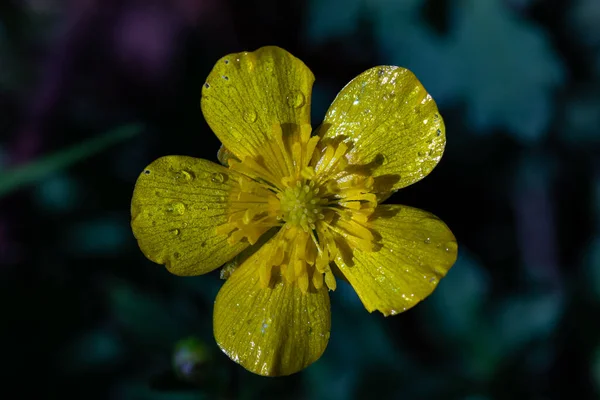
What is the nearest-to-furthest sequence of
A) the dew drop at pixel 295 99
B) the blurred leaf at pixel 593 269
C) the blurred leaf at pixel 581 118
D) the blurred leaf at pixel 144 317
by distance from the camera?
the dew drop at pixel 295 99, the blurred leaf at pixel 144 317, the blurred leaf at pixel 593 269, the blurred leaf at pixel 581 118

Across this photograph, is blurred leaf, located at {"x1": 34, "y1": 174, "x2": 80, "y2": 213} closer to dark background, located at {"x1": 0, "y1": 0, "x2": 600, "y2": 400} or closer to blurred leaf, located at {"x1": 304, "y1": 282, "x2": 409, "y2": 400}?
dark background, located at {"x1": 0, "y1": 0, "x2": 600, "y2": 400}

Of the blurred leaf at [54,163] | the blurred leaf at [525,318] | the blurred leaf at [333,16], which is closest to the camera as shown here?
the blurred leaf at [54,163]

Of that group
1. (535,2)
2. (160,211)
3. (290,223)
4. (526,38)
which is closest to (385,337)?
(290,223)

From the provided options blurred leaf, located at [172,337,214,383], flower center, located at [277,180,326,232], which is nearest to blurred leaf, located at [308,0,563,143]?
flower center, located at [277,180,326,232]

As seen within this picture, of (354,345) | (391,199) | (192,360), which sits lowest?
(354,345)

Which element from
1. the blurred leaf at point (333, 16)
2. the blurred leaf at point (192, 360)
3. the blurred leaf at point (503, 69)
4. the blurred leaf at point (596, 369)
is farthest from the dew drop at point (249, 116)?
the blurred leaf at point (596, 369)

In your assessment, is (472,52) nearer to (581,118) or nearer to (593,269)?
(581,118)

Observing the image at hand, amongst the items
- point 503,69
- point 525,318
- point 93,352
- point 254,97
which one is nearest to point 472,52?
point 503,69

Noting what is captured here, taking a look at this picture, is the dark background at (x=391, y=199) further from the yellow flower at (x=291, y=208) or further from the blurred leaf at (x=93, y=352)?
the yellow flower at (x=291, y=208)
